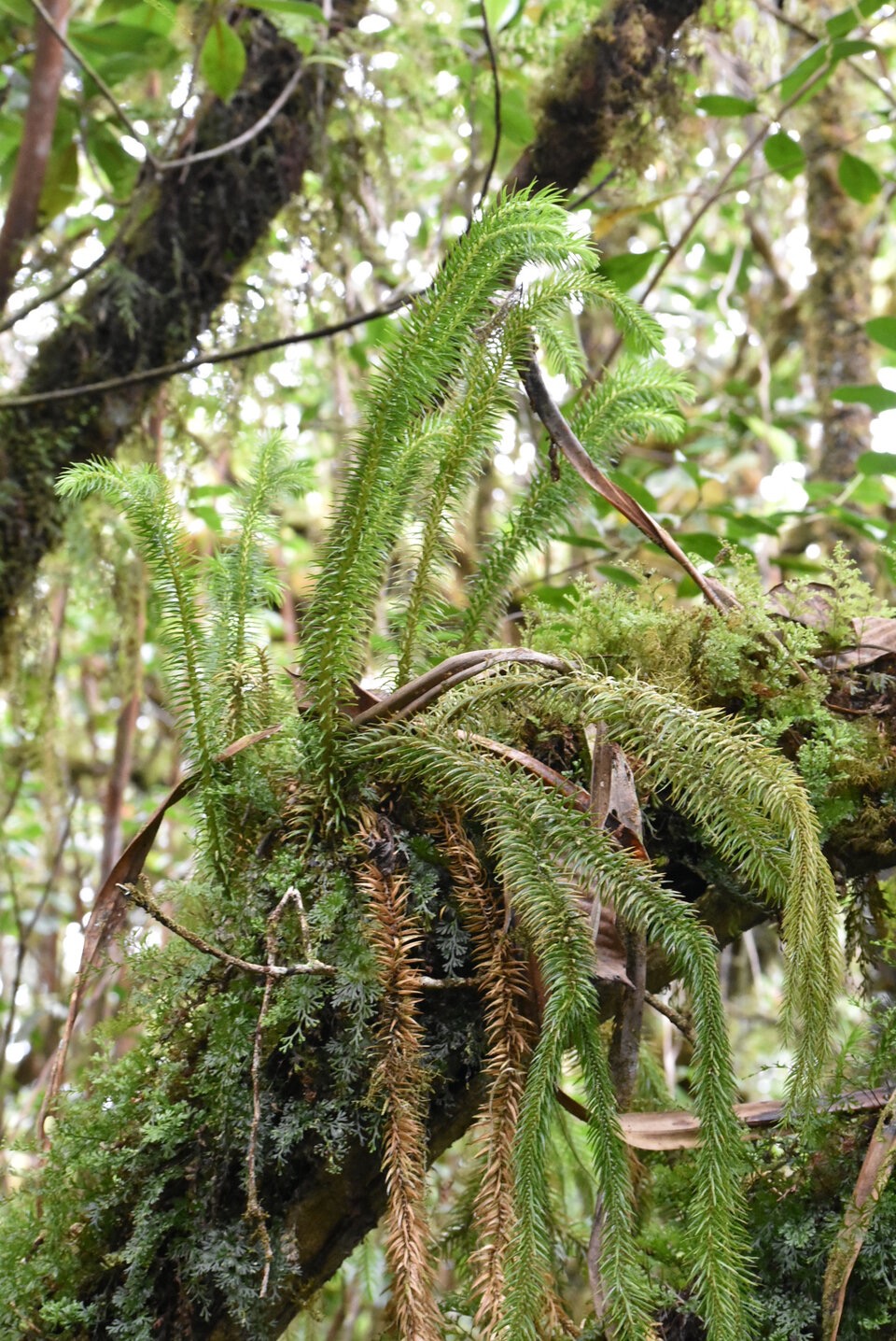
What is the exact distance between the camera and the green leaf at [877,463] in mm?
1922

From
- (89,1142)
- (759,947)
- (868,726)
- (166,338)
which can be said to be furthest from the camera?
(759,947)

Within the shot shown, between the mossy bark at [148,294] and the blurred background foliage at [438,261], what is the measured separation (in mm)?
60

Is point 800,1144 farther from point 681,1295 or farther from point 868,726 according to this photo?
point 868,726

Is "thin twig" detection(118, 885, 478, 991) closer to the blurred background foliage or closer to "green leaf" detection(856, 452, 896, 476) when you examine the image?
the blurred background foliage

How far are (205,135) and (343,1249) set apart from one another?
2.20m

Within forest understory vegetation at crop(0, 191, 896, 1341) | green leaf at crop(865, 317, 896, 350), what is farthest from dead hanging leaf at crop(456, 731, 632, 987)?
green leaf at crop(865, 317, 896, 350)

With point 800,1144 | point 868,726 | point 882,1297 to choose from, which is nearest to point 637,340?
point 868,726

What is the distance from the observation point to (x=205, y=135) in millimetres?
2248

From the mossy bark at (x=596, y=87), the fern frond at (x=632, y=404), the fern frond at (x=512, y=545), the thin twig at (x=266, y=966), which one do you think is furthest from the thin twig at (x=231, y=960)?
the mossy bark at (x=596, y=87)

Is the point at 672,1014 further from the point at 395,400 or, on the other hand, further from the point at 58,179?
the point at 58,179

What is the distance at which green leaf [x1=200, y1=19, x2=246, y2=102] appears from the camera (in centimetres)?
194

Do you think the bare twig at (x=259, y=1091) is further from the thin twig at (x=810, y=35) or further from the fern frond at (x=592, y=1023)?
the thin twig at (x=810, y=35)

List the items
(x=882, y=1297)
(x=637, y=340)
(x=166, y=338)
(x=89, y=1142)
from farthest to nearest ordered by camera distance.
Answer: (x=166, y=338)
(x=637, y=340)
(x=89, y=1142)
(x=882, y=1297)

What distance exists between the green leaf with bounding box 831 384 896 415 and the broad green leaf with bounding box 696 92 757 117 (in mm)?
597
